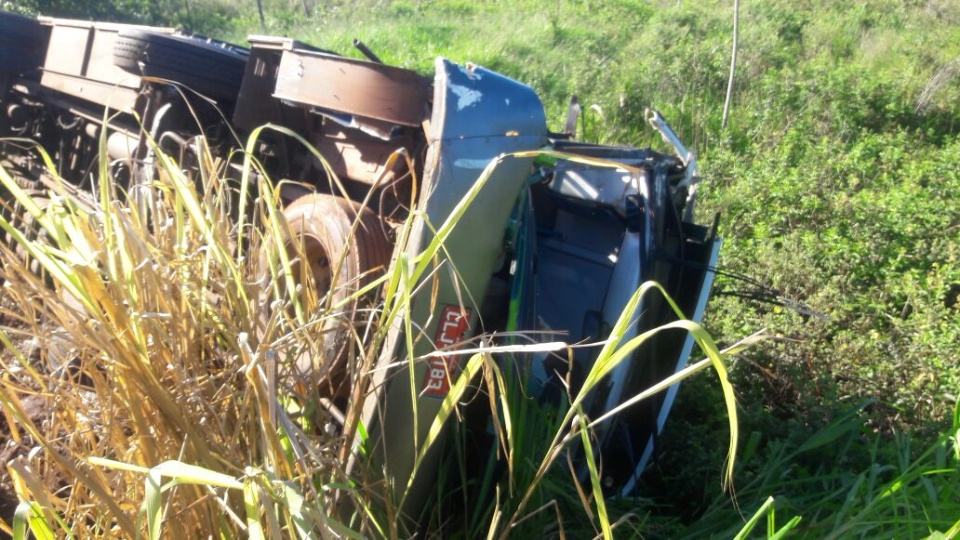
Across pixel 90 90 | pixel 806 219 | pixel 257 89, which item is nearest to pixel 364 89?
pixel 257 89

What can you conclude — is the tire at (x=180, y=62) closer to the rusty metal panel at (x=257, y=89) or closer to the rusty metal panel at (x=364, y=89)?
the rusty metal panel at (x=257, y=89)

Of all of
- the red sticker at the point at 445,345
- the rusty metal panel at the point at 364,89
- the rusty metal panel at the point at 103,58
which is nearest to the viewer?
the red sticker at the point at 445,345

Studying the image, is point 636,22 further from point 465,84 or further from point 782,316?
point 465,84

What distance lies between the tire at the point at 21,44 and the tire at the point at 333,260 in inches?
158

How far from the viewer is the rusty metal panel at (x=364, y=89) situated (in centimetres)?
313

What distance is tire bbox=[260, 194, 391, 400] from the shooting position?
2.43 metres

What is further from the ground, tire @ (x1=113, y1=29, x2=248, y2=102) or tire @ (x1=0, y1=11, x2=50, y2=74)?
tire @ (x1=113, y1=29, x2=248, y2=102)

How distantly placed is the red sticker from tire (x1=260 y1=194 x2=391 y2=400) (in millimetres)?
256

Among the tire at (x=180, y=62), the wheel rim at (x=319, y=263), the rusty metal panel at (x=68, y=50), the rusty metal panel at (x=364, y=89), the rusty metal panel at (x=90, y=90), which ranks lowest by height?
the wheel rim at (x=319, y=263)

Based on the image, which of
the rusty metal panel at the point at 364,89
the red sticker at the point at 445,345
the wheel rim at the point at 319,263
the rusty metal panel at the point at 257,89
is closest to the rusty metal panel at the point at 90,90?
the rusty metal panel at the point at 257,89

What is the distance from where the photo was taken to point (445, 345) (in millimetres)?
2748

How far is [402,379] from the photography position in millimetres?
2674

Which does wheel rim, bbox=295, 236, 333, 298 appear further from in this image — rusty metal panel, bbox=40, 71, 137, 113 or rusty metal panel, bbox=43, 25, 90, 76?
rusty metal panel, bbox=43, 25, 90, 76

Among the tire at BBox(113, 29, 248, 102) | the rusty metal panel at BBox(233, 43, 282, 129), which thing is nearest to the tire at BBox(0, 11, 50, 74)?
the tire at BBox(113, 29, 248, 102)
